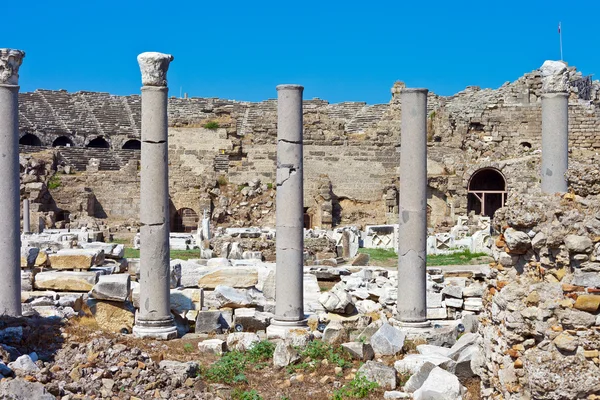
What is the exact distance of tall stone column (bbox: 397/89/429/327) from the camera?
11.2m

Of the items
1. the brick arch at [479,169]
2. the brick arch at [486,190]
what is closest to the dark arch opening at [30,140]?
the brick arch at [486,190]

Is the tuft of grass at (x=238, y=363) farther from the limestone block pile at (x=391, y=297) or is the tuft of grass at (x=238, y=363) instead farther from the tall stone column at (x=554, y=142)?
the tall stone column at (x=554, y=142)

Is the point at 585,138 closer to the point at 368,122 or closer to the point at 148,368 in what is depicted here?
the point at 368,122

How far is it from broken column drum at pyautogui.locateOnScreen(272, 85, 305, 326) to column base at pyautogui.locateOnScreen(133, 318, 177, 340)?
58.2 inches

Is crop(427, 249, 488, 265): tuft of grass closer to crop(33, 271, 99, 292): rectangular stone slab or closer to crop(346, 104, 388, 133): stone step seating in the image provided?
crop(33, 271, 99, 292): rectangular stone slab

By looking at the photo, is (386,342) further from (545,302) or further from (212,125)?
(212,125)

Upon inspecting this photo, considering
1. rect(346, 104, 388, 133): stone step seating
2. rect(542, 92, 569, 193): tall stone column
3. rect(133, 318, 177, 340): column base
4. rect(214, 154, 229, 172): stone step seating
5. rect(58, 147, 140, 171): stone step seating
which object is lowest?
rect(133, 318, 177, 340): column base

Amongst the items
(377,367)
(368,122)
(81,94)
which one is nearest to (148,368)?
(377,367)

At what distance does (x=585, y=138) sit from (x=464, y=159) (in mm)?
5528

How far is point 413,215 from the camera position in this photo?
1132 cm

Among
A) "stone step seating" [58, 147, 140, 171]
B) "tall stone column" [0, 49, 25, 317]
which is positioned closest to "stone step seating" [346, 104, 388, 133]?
"stone step seating" [58, 147, 140, 171]

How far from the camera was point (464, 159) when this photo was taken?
1299 inches

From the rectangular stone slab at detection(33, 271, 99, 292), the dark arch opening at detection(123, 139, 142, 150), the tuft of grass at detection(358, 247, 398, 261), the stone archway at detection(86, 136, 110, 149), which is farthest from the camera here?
the stone archway at detection(86, 136, 110, 149)

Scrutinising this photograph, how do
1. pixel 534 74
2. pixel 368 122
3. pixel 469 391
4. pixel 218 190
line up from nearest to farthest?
pixel 469 391
pixel 218 190
pixel 534 74
pixel 368 122
